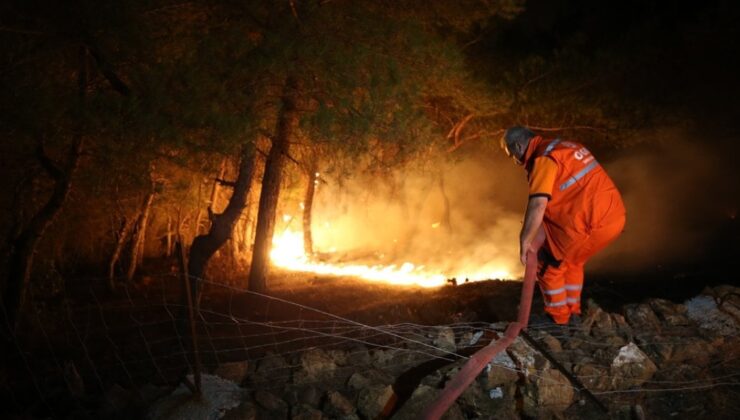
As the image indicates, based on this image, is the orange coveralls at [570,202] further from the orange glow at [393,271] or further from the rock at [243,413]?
the orange glow at [393,271]

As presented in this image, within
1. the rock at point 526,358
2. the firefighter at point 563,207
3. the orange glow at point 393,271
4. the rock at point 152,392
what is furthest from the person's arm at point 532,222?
the orange glow at point 393,271

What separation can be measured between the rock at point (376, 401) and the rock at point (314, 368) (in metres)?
0.55

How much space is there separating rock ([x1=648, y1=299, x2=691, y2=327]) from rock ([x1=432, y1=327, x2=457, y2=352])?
2.10 metres

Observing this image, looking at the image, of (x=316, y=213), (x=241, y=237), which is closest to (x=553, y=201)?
(x=241, y=237)

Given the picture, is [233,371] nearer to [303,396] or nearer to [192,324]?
[303,396]

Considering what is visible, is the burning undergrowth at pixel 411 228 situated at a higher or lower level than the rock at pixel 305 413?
higher

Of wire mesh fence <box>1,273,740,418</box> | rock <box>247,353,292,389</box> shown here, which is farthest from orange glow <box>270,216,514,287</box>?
rock <box>247,353,292,389</box>

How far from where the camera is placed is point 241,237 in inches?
567

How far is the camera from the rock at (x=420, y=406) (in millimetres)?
3883

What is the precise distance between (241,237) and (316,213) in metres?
4.48

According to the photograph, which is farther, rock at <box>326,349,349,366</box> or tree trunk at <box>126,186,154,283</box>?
tree trunk at <box>126,186,154,283</box>

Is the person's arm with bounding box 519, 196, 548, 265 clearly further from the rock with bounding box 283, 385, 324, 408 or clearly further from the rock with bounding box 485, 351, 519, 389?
the rock with bounding box 283, 385, 324, 408

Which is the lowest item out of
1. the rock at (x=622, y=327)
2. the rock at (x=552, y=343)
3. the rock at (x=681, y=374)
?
the rock at (x=681, y=374)

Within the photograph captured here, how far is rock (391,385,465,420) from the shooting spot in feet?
12.7
